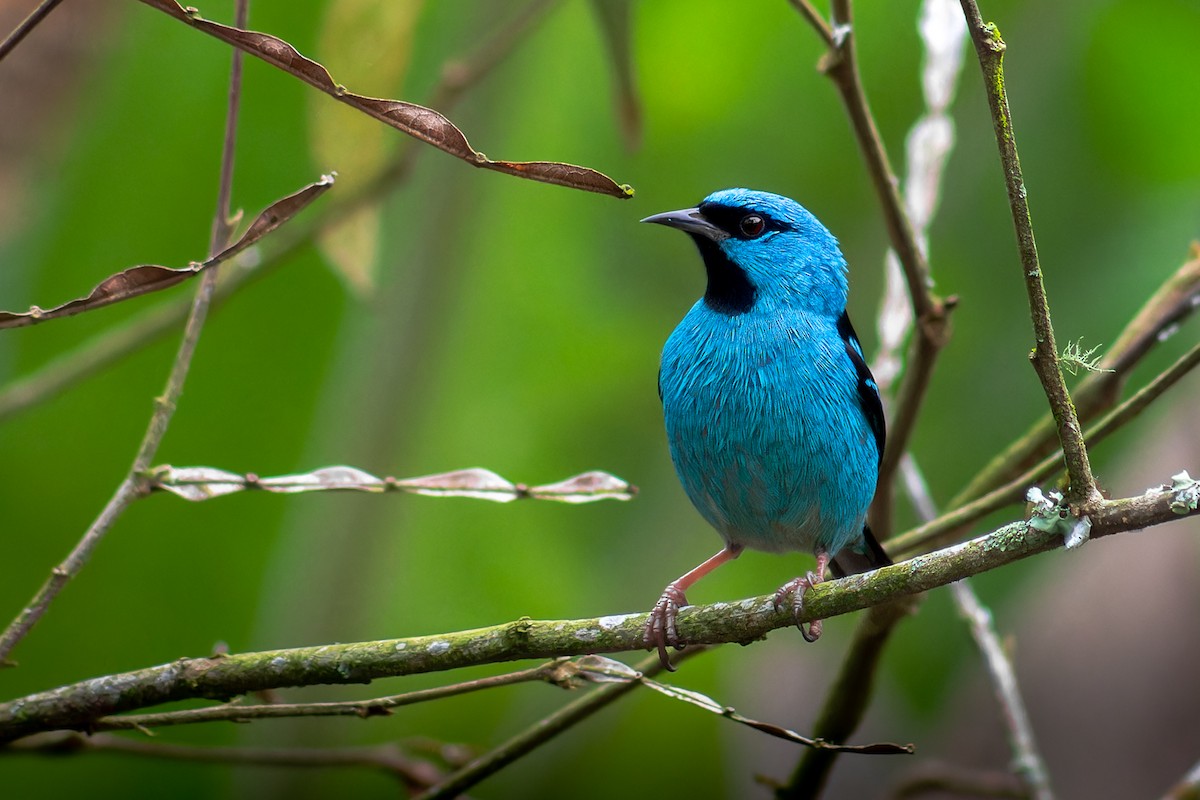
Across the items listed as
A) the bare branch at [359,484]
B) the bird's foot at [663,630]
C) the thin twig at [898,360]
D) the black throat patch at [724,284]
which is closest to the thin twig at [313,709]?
the bird's foot at [663,630]

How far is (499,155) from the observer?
3.63 meters

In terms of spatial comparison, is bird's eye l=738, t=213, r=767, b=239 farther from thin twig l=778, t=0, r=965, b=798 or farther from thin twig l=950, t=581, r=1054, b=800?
thin twig l=950, t=581, r=1054, b=800

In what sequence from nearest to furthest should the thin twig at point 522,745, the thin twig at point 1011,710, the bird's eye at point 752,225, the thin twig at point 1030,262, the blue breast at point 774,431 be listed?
the thin twig at point 1030,262 → the thin twig at point 522,745 → the thin twig at point 1011,710 → the blue breast at point 774,431 → the bird's eye at point 752,225

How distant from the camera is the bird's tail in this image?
9.87 ft

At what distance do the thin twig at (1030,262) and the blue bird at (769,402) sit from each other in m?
1.19

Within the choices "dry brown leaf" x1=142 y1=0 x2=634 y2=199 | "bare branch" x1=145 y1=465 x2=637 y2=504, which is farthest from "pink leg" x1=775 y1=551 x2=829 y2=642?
"dry brown leaf" x1=142 y1=0 x2=634 y2=199

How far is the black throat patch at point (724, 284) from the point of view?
3.04m

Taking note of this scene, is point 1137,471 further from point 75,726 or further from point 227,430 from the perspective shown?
point 75,726

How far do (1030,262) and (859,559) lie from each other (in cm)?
184

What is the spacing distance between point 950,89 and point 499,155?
140cm

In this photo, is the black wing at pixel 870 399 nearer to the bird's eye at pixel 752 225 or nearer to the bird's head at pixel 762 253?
the bird's head at pixel 762 253

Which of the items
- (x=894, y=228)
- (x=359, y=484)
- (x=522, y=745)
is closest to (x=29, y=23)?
(x=359, y=484)

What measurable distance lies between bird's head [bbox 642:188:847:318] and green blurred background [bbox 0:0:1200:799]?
0.56m

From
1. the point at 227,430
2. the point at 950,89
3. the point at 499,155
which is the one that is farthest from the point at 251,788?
the point at 950,89
